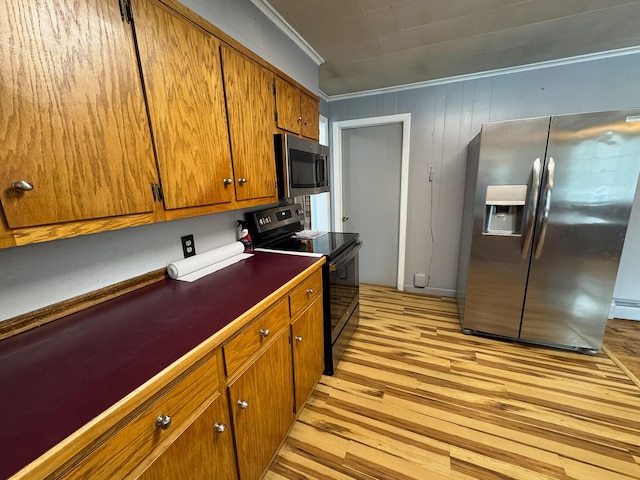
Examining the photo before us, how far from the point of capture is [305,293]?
147 centimetres

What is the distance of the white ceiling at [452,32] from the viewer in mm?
1607

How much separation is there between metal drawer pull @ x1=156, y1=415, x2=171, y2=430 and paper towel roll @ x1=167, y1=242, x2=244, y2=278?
2.46 ft

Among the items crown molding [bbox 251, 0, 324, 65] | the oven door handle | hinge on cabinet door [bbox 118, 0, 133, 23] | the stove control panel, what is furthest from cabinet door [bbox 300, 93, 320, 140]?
hinge on cabinet door [bbox 118, 0, 133, 23]

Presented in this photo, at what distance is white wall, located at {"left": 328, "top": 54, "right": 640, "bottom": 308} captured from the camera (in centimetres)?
229

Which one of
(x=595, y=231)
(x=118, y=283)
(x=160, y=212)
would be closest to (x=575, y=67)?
(x=595, y=231)

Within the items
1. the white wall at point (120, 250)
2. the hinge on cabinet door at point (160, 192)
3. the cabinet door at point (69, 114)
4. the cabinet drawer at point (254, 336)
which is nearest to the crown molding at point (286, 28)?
the white wall at point (120, 250)

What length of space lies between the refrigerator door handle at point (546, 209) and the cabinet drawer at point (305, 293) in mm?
1738

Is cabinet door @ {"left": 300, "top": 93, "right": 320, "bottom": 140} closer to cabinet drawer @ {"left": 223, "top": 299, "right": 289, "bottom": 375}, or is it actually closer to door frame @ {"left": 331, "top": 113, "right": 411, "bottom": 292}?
door frame @ {"left": 331, "top": 113, "right": 411, "bottom": 292}

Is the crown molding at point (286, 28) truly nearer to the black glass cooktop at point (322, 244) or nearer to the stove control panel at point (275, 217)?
the stove control panel at point (275, 217)

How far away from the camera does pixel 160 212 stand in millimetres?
1045

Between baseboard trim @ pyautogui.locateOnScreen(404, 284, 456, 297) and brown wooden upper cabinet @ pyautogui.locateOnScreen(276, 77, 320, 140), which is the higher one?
brown wooden upper cabinet @ pyautogui.locateOnScreen(276, 77, 320, 140)

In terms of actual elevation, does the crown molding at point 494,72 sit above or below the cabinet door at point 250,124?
above

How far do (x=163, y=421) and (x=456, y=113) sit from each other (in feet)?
10.8

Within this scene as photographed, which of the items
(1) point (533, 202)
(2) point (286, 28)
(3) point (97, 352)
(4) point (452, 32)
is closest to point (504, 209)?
(1) point (533, 202)
